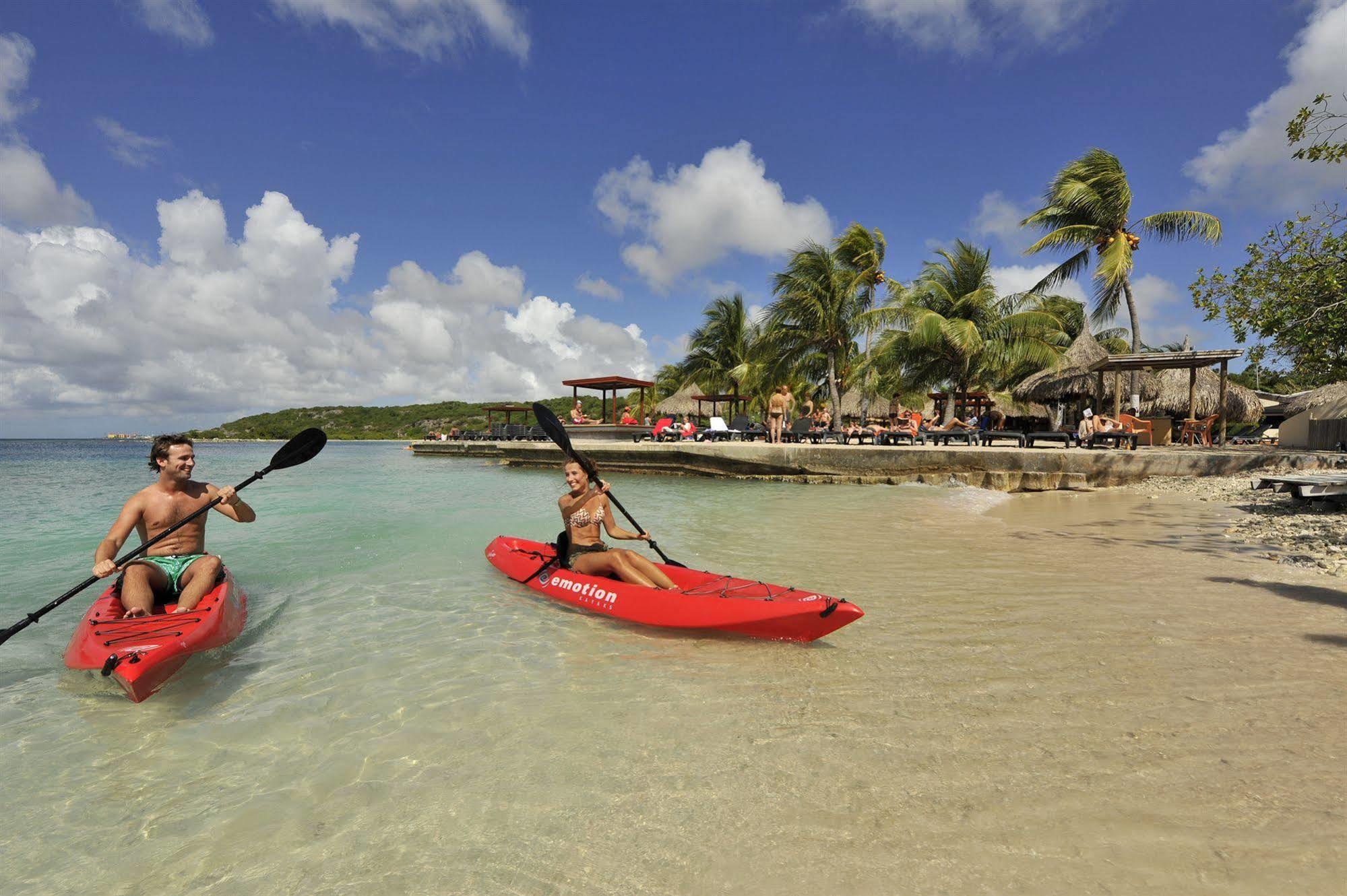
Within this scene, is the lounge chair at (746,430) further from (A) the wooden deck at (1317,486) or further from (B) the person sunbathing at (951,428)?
(A) the wooden deck at (1317,486)

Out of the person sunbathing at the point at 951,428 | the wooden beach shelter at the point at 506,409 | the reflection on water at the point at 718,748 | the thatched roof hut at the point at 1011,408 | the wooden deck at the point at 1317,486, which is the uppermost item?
the thatched roof hut at the point at 1011,408

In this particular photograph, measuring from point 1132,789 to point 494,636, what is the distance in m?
3.58

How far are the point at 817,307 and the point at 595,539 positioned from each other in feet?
65.9

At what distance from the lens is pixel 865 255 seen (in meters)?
23.7

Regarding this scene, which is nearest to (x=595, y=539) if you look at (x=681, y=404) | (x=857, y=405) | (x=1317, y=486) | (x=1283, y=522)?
(x=1283, y=522)

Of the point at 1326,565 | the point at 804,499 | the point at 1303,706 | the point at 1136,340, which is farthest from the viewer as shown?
the point at 1136,340

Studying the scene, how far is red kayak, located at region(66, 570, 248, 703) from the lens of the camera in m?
3.11

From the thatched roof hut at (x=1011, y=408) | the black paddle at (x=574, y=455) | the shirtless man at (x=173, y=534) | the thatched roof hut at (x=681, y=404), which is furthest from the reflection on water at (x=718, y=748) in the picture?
the thatched roof hut at (x=681, y=404)

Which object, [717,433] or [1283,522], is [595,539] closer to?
[1283,522]

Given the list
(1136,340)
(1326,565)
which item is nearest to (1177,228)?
(1136,340)

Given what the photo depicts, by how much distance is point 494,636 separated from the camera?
4.30 m

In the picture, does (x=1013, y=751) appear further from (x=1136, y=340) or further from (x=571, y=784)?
(x=1136, y=340)

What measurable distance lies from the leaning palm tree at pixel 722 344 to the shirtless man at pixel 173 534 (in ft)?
93.2

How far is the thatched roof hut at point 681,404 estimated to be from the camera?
34156mm
